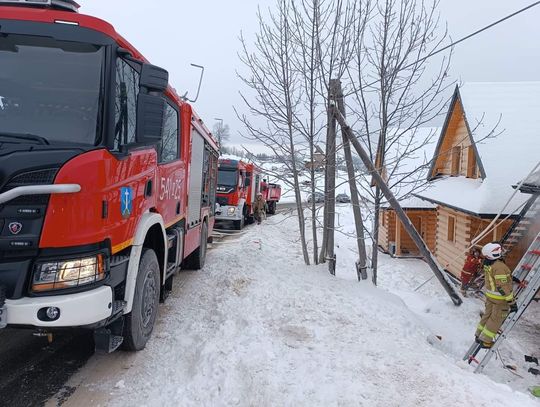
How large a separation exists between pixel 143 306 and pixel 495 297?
223 inches

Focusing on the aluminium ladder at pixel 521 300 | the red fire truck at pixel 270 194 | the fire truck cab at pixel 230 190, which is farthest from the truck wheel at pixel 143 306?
the red fire truck at pixel 270 194

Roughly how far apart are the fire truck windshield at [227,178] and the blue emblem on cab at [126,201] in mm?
14546

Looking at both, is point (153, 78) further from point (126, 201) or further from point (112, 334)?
point (112, 334)

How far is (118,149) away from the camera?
11.4 ft

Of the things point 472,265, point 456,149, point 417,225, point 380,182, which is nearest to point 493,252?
point 380,182

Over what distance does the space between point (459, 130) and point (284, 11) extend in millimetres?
9945

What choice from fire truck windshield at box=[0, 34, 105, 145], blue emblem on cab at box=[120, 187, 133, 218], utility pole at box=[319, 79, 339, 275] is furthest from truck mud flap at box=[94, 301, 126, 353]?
utility pole at box=[319, 79, 339, 275]

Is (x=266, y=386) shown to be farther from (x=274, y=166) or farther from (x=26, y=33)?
(x=274, y=166)

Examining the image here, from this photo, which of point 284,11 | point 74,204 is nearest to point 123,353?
point 74,204

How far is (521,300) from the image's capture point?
23.6 feet

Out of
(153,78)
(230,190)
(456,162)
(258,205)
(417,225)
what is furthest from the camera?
(258,205)

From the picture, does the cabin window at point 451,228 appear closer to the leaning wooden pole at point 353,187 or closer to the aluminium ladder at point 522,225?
the aluminium ladder at point 522,225

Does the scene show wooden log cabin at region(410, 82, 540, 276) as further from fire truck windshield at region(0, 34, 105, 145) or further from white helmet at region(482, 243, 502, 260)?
fire truck windshield at region(0, 34, 105, 145)

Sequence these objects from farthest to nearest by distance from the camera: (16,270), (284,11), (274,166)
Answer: (274,166) → (284,11) → (16,270)
